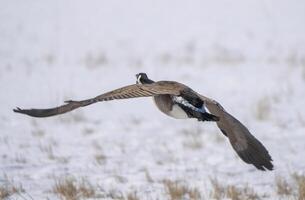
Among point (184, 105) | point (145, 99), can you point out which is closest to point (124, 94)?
point (184, 105)

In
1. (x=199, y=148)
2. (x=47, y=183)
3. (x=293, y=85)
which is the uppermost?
(x=293, y=85)

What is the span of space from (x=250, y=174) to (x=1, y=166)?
246 cm

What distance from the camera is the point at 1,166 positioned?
19.5ft

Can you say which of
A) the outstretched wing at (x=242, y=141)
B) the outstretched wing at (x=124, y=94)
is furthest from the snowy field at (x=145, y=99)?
the outstretched wing at (x=124, y=94)

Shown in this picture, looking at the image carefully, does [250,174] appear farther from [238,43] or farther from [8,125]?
[238,43]

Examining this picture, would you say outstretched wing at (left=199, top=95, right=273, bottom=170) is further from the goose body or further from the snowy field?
the snowy field

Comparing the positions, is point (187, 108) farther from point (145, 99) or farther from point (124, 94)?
point (145, 99)

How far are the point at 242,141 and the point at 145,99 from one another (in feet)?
22.2

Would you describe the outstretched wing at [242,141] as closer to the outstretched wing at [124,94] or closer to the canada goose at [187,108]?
the canada goose at [187,108]

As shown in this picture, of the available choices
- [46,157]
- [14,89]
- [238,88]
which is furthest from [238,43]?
[46,157]

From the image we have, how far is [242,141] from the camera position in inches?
159

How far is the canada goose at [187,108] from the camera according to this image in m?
3.63

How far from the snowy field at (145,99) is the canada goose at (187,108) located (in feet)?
3.10

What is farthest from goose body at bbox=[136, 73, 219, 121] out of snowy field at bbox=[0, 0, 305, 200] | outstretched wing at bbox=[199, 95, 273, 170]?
snowy field at bbox=[0, 0, 305, 200]
